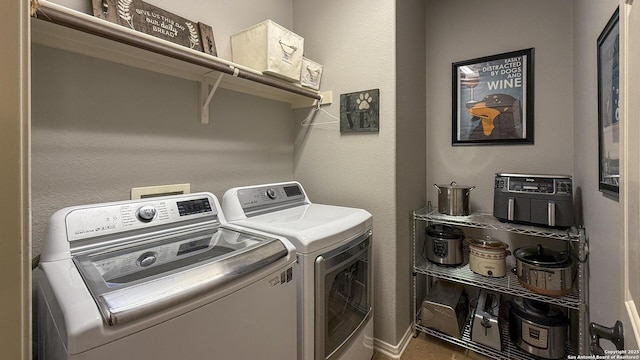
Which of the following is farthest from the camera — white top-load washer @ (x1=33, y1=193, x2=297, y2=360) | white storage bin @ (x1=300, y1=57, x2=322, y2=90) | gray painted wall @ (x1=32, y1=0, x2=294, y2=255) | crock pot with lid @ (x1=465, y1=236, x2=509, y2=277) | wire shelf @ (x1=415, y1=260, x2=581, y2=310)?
white storage bin @ (x1=300, y1=57, x2=322, y2=90)

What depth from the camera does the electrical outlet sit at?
4.39 feet

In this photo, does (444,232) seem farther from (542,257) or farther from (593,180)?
(593,180)

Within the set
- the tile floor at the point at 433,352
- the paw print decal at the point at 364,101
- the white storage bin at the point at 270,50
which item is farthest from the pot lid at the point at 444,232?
the white storage bin at the point at 270,50

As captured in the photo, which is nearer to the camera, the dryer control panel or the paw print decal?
the dryer control panel

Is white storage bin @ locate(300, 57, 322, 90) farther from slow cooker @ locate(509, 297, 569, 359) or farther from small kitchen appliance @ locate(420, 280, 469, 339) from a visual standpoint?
slow cooker @ locate(509, 297, 569, 359)

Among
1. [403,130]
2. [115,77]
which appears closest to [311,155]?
[403,130]

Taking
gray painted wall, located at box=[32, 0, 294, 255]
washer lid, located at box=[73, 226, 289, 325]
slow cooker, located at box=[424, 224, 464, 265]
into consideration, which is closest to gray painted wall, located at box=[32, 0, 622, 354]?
gray painted wall, located at box=[32, 0, 294, 255]

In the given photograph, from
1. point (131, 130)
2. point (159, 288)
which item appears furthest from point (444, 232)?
point (131, 130)

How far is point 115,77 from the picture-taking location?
1.26 m

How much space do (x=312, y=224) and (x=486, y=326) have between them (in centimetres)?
134

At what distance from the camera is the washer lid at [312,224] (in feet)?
3.79

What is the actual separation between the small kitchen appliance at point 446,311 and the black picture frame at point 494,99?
1.17 metres

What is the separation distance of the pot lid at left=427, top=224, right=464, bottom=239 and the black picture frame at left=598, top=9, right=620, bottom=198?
0.89 m

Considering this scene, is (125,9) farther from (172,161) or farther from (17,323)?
(17,323)
